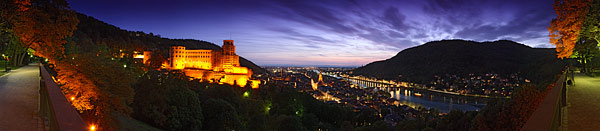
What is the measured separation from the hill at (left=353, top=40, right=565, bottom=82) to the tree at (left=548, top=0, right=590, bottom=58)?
140 ft

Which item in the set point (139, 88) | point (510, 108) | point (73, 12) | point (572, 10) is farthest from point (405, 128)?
point (73, 12)

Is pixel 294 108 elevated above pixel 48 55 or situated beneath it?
situated beneath

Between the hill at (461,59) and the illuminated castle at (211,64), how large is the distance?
45.8m

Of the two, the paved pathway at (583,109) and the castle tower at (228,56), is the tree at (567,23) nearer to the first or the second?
the paved pathway at (583,109)

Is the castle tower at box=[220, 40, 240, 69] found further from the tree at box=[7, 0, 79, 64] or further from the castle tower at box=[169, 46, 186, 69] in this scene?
the tree at box=[7, 0, 79, 64]

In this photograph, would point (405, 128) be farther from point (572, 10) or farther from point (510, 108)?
point (572, 10)

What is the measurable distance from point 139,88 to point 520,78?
55.1 m

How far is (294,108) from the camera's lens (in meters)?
29.7

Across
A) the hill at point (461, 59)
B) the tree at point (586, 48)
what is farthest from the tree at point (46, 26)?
the hill at point (461, 59)

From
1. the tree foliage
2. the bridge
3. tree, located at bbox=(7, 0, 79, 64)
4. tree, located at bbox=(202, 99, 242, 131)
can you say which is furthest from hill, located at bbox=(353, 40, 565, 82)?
tree, located at bbox=(7, 0, 79, 64)

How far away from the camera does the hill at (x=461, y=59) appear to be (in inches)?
2066

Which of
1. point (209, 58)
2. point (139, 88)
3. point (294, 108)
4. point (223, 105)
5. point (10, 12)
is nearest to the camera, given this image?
point (10, 12)

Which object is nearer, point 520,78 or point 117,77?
point 117,77

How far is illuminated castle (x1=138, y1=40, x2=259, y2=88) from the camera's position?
33.7 m
